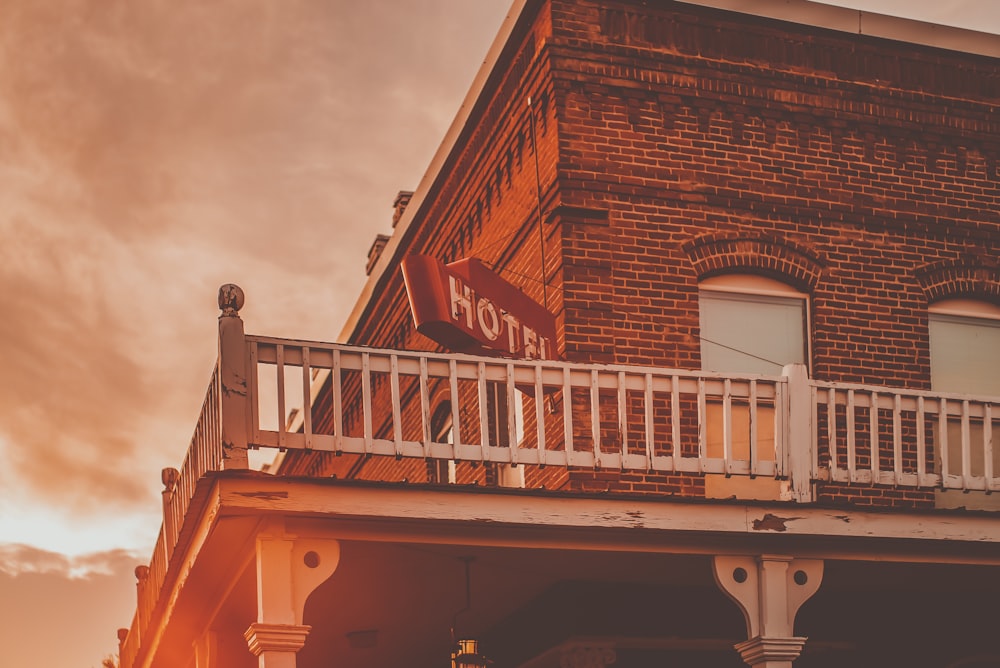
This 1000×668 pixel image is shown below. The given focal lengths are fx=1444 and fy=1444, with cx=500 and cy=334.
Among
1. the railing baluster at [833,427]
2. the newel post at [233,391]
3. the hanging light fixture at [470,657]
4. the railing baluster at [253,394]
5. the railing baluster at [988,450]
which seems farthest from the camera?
the hanging light fixture at [470,657]

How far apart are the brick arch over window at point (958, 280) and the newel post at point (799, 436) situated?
4.81 metres

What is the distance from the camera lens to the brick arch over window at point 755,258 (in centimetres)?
1431

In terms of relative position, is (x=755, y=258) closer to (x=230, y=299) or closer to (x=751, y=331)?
(x=751, y=331)

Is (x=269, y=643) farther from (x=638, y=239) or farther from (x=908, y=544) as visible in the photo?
(x=638, y=239)

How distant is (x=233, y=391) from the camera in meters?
9.53

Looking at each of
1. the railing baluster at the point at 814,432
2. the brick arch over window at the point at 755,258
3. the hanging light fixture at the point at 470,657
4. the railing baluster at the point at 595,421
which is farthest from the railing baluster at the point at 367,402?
the brick arch over window at the point at 755,258

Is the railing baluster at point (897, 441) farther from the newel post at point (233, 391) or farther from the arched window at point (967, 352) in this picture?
the newel post at point (233, 391)

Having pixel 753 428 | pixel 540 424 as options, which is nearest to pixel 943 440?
pixel 753 428

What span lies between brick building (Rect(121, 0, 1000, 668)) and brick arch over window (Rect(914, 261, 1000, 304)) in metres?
0.03

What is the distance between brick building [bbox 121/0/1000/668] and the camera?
33.1ft

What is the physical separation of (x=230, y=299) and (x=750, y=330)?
6320 millimetres

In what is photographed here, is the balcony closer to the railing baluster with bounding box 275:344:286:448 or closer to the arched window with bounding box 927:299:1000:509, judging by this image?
the railing baluster with bounding box 275:344:286:448

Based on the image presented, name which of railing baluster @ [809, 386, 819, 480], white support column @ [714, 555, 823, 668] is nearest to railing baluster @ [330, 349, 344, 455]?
white support column @ [714, 555, 823, 668]

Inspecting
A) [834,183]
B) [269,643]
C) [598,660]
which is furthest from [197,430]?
[834,183]
